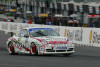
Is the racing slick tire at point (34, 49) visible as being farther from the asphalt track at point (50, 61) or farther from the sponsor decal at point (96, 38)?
the sponsor decal at point (96, 38)

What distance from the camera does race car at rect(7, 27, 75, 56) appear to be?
14828mm

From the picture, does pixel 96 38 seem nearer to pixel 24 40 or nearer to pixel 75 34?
pixel 75 34

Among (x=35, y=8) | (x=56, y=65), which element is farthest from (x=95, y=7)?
(x=56, y=65)

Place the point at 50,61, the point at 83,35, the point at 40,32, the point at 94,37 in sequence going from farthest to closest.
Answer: the point at 83,35, the point at 94,37, the point at 40,32, the point at 50,61

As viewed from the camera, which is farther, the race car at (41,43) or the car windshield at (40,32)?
the car windshield at (40,32)

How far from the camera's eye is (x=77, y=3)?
58.9m

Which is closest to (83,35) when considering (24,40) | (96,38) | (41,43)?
(96,38)

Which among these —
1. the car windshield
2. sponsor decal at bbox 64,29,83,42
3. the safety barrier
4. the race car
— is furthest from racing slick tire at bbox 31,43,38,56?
sponsor decal at bbox 64,29,83,42

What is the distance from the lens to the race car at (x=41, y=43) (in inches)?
584

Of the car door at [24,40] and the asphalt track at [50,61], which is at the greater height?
the car door at [24,40]

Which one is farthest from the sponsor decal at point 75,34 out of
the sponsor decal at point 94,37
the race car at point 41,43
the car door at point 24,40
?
the car door at point 24,40

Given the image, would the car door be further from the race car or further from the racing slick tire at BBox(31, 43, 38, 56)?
the racing slick tire at BBox(31, 43, 38, 56)

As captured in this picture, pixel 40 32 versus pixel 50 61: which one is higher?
pixel 40 32

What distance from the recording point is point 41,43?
14961 millimetres
